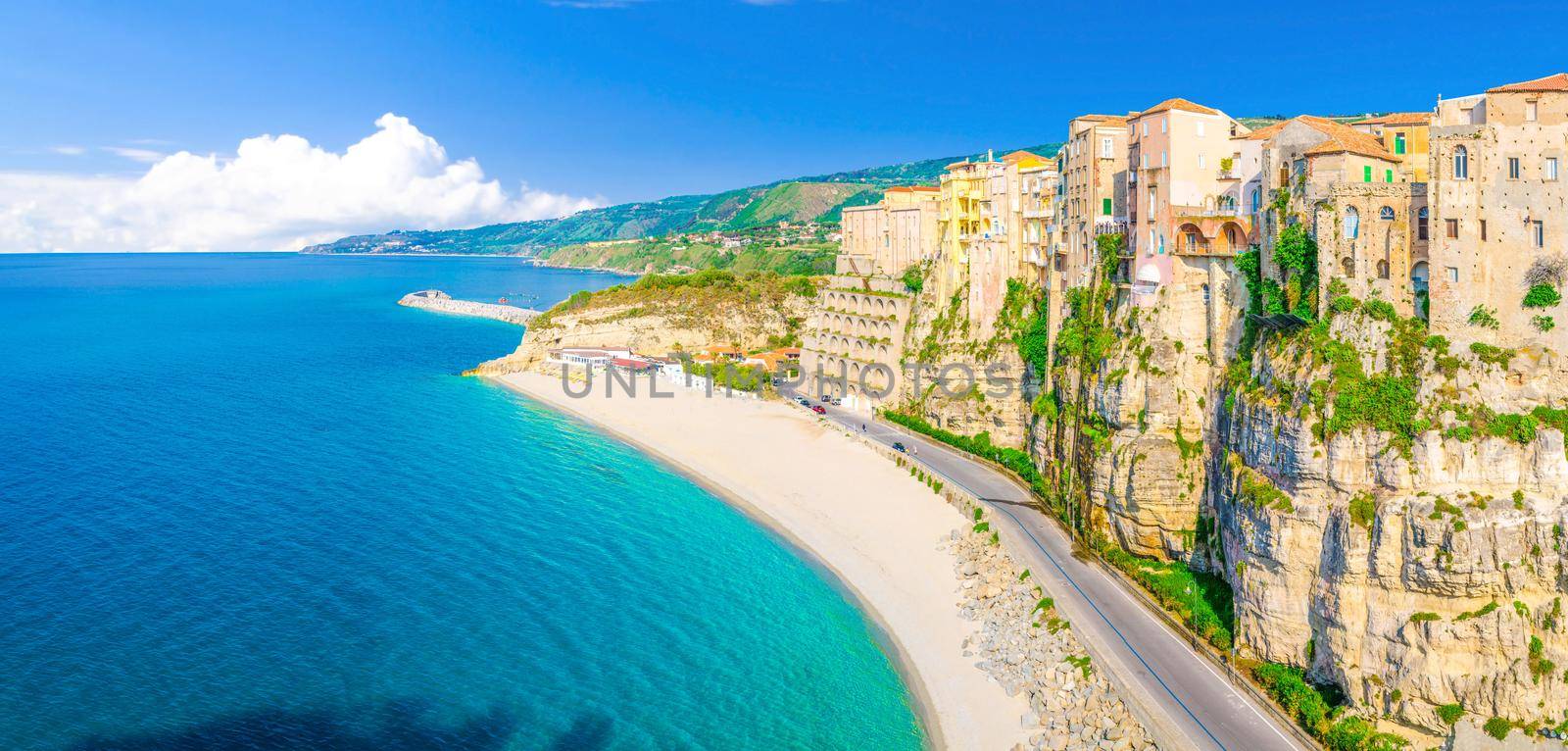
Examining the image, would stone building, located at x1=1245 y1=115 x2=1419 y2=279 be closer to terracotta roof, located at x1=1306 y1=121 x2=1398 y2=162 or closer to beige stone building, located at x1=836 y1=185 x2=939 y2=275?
terracotta roof, located at x1=1306 y1=121 x2=1398 y2=162

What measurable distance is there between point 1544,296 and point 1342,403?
6.10m

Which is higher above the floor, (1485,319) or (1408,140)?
(1408,140)

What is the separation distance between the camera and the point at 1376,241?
96.6 ft

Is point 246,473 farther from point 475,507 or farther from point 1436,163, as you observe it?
point 1436,163

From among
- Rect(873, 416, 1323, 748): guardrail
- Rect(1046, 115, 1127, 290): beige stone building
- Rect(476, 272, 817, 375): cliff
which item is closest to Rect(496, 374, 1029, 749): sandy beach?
Rect(873, 416, 1323, 748): guardrail

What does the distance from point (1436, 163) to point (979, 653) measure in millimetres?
21506

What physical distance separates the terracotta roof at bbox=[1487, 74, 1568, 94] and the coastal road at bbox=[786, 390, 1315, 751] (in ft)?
62.2

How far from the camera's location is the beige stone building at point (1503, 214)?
2703 centimetres

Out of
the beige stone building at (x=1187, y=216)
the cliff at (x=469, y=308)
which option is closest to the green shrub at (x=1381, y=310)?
the beige stone building at (x=1187, y=216)

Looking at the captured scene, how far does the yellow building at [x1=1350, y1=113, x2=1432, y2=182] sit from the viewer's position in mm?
31859

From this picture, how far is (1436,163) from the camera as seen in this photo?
1097 inches

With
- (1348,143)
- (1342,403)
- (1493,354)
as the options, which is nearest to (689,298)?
(1348,143)

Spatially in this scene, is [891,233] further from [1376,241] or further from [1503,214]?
[1503,214]

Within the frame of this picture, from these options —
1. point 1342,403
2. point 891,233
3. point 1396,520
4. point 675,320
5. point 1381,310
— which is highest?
point 891,233
